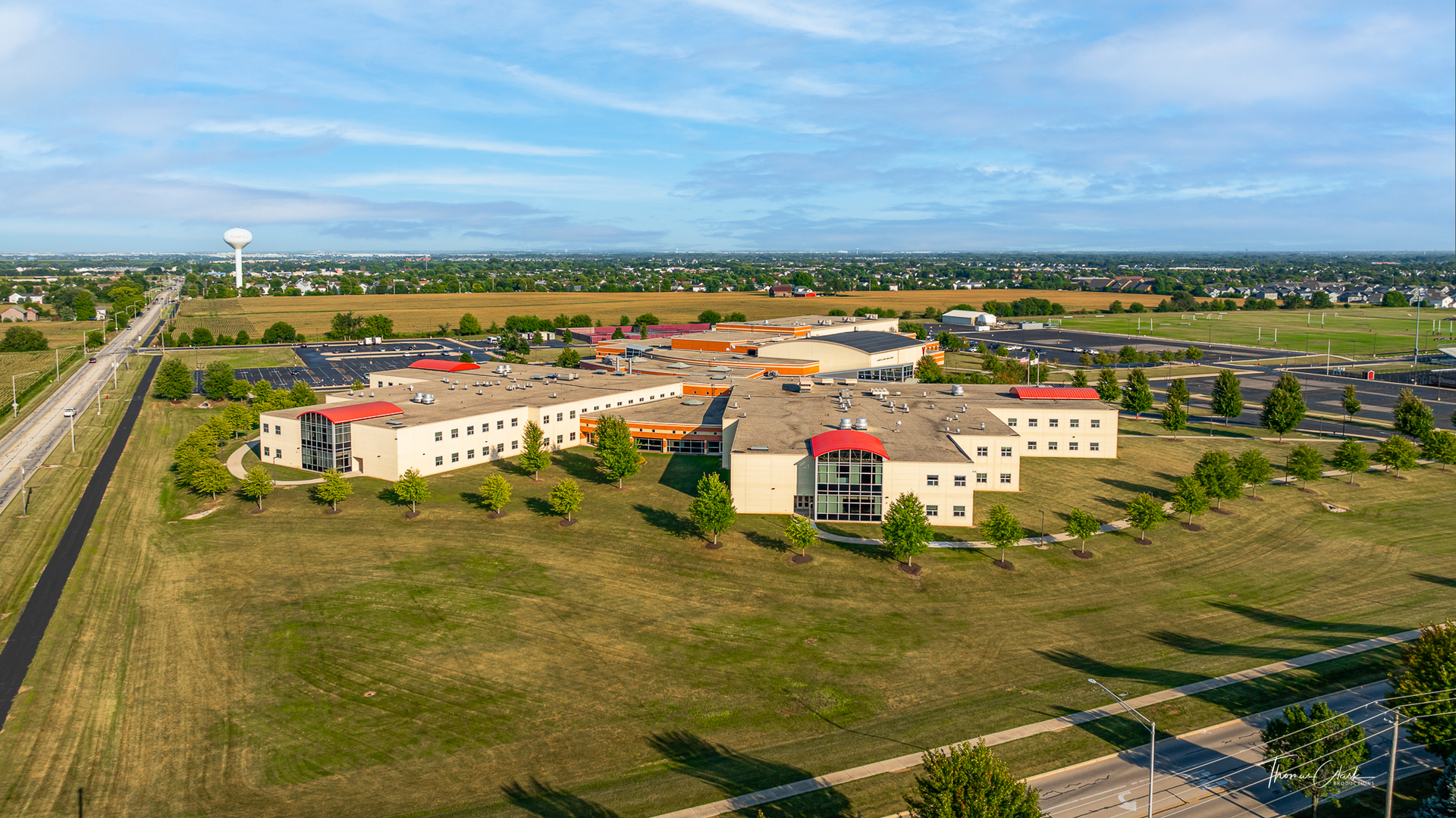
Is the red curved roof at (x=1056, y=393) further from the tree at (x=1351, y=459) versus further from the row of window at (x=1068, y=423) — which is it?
the tree at (x=1351, y=459)

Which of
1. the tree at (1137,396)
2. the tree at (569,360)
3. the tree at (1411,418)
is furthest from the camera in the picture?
the tree at (569,360)

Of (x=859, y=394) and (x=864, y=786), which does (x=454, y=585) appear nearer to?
(x=864, y=786)

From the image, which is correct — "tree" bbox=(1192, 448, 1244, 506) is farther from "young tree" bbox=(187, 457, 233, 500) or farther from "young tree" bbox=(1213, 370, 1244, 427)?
"young tree" bbox=(187, 457, 233, 500)

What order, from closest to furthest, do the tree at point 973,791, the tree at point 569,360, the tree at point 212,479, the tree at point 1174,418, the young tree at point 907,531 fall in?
the tree at point 973,791 → the young tree at point 907,531 → the tree at point 212,479 → the tree at point 1174,418 → the tree at point 569,360

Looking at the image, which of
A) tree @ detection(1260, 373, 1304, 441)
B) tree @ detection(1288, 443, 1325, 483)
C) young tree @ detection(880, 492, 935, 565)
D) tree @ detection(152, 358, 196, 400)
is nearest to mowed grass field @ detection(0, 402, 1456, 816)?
young tree @ detection(880, 492, 935, 565)

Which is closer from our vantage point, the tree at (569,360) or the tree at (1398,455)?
the tree at (1398,455)

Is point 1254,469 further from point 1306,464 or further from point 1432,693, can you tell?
point 1432,693

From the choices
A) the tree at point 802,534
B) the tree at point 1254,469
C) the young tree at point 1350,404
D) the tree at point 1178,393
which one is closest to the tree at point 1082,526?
the tree at point 802,534
